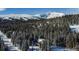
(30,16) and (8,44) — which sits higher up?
(30,16)

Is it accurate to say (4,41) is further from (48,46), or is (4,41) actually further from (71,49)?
(71,49)

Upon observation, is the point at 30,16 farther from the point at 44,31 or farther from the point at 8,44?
the point at 8,44

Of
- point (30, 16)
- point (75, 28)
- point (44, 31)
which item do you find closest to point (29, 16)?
point (30, 16)

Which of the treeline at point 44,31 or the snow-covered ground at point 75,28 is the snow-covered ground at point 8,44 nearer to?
the treeline at point 44,31

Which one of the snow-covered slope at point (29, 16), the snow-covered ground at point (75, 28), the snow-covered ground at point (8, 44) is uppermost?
the snow-covered slope at point (29, 16)

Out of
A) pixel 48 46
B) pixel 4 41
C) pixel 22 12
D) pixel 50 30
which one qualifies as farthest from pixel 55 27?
pixel 4 41

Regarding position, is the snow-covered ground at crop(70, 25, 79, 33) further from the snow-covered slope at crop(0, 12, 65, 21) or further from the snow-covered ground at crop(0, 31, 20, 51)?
the snow-covered ground at crop(0, 31, 20, 51)

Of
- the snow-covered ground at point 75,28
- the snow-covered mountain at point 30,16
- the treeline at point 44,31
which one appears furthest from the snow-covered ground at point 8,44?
the snow-covered ground at point 75,28

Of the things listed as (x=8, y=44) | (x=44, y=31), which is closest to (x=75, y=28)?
(x=44, y=31)

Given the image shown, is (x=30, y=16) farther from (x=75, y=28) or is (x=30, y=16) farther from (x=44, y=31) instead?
(x=75, y=28)

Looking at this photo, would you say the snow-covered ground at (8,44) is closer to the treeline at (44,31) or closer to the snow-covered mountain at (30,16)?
the treeline at (44,31)

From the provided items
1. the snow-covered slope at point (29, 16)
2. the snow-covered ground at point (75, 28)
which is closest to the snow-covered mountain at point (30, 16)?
the snow-covered slope at point (29, 16)

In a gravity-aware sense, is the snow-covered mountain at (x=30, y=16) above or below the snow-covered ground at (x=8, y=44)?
above
